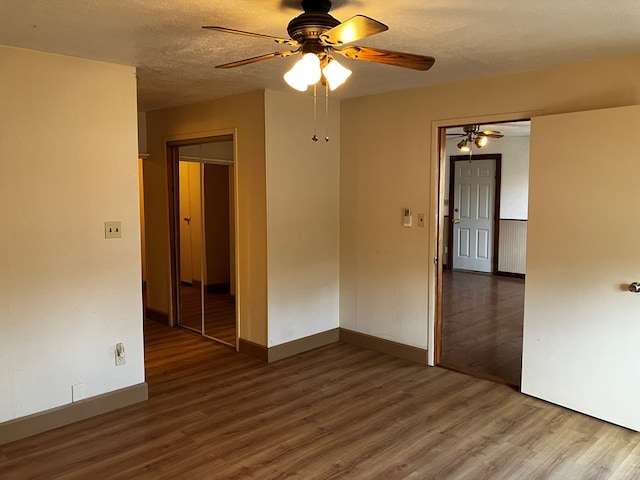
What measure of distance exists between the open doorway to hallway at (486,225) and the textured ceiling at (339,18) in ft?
10.8

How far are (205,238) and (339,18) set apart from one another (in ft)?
→ 10.9

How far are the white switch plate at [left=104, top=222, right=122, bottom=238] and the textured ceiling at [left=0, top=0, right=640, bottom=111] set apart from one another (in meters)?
1.10

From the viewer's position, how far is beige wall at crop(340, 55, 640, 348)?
375 cm

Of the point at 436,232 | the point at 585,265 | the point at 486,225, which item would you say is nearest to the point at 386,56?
the point at 585,265

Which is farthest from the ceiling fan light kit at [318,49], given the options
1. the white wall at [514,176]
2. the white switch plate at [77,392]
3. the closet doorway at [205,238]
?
the white wall at [514,176]

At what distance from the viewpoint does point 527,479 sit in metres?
2.65

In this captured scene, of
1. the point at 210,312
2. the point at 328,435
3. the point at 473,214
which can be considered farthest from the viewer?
the point at 473,214

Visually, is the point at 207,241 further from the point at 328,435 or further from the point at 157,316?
the point at 328,435

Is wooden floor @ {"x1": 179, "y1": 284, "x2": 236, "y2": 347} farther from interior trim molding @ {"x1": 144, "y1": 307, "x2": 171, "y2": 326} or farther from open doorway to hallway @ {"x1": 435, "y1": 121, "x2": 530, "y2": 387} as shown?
open doorway to hallway @ {"x1": 435, "y1": 121, "x2": 530, "y2": 387}

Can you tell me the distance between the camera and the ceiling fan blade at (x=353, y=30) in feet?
6.26

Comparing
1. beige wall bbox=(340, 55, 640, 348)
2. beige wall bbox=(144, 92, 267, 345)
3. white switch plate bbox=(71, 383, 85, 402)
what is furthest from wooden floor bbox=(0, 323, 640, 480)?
beige wall bbox=(340, 55, 640, 348)

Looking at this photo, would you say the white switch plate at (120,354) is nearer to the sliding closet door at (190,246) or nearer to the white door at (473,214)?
the sliding closet door at (190,246)

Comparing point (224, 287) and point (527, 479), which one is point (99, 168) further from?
point (527, 479)

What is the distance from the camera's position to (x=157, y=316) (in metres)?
5.73
